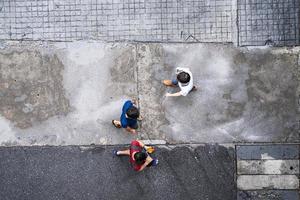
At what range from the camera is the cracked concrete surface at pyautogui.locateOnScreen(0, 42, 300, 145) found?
888 cm

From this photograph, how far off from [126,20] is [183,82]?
5.26 ft

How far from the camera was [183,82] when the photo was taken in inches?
328

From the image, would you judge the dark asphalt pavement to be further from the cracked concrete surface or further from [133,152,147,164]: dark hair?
[133,152,147,164]: dark hair

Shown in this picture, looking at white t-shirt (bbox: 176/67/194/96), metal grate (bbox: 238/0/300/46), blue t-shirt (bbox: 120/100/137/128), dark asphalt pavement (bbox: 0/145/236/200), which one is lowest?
dark asphalt pavement (bbox: 0/145/236/200)

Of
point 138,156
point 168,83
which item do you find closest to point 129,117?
point 138,156

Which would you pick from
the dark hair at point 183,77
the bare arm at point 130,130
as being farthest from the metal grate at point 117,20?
the bare arm at point 130,130

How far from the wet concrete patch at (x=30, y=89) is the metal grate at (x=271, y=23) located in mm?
3311

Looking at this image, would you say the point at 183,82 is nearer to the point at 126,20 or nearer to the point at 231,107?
the point at 231,107

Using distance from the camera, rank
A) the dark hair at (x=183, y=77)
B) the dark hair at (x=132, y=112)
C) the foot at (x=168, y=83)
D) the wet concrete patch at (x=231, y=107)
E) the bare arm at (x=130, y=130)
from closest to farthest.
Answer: the dark hair at (x=132, y=112) < the dark hair at (x=183, y=77) < the bare arm at (x=130, y=130) < the foot at (x=168, y=83) < the wet concrete patch at (x=231, y=107)

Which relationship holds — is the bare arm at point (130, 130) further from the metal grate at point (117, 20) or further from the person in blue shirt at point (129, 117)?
the metal grate at point (117, 20)

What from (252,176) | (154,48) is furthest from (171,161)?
(154,48)

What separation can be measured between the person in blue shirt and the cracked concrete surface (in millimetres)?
177

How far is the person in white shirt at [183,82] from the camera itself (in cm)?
827

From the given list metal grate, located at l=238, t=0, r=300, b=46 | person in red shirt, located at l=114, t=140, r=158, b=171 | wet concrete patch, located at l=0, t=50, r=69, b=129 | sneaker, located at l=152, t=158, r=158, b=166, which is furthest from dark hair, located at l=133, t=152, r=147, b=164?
metal grate, located at l=238, t=0, r=300, b=46
